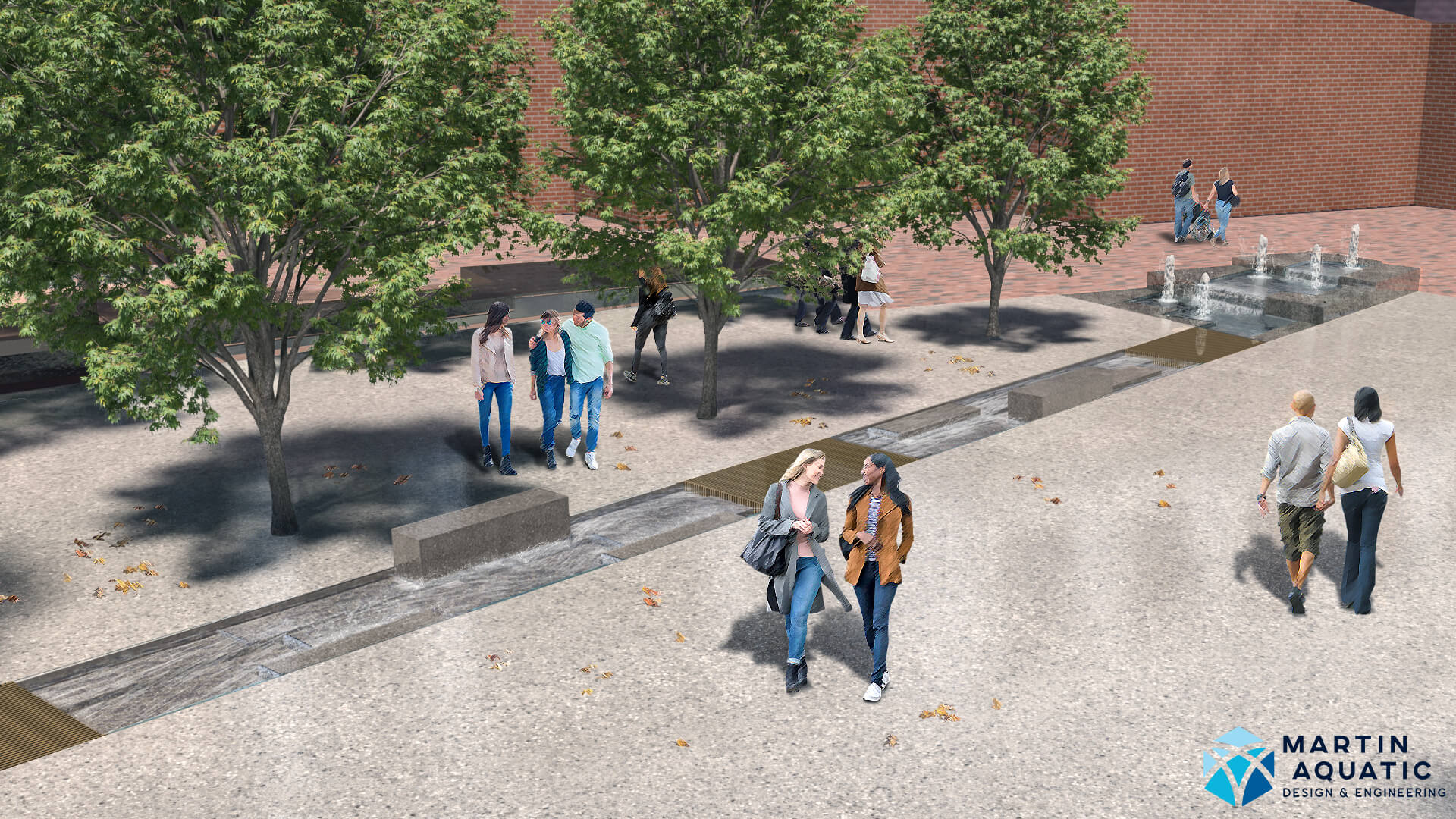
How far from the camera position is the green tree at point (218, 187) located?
10.1 metres

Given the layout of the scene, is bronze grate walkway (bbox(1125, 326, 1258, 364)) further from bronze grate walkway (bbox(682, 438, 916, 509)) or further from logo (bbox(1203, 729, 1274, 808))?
logo (bbox(1203, 729, 1274, 808))

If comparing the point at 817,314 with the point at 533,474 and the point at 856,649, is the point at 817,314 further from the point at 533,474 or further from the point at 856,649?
the point at 856,649

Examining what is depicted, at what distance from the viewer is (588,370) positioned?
13.8 meters

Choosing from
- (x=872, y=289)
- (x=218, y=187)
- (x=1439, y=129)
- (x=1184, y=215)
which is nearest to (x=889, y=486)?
(x=218, y=187)

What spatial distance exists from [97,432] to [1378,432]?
13.7m

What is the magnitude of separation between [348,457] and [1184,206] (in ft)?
76.2

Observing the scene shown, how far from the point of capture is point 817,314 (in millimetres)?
20766

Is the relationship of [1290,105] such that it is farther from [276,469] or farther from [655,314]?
[276,469]

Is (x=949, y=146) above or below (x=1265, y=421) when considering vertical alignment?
above

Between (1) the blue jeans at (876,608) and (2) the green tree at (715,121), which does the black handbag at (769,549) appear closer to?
(1) the blue jeans at (876,608)

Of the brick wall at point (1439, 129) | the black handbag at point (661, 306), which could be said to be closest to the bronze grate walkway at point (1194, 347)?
the black handbag at point (661, 306)

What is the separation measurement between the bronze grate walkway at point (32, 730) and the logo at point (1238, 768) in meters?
6.68

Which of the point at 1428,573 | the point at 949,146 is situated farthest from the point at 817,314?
the point at 1428,573

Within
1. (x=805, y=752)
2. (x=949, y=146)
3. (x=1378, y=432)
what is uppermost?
(x=949, y=146)
